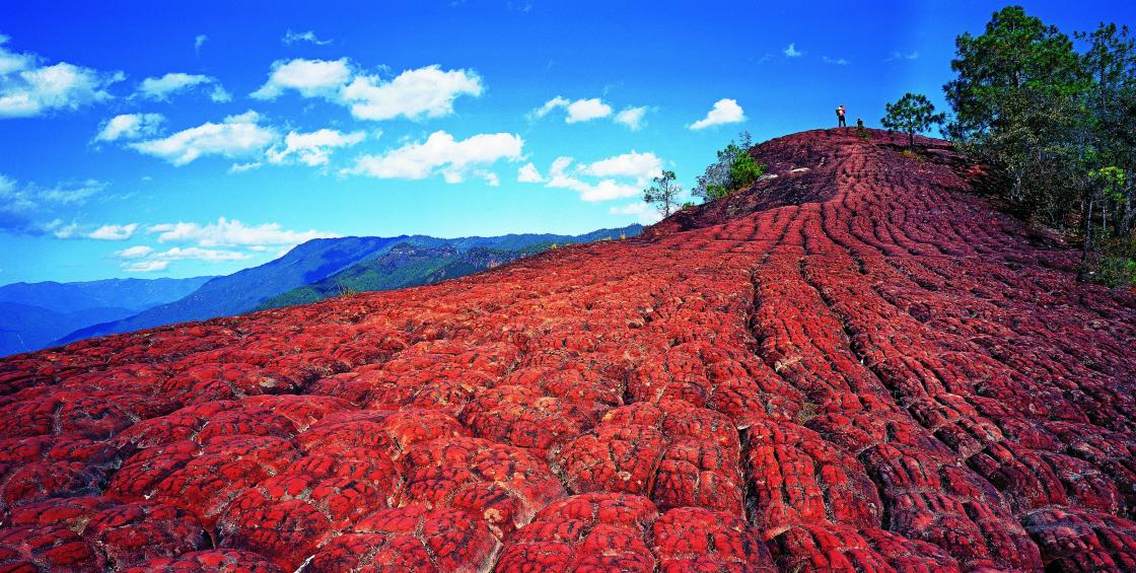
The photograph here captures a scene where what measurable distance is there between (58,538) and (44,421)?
2.63 m

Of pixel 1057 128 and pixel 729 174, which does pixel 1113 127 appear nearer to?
pixel 1057 128

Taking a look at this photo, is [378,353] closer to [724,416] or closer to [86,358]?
[86,358]

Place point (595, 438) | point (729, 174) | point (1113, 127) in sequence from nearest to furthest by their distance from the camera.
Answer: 1. point (595, 438)
2. point (1113, 127)
3. point (729, 174)

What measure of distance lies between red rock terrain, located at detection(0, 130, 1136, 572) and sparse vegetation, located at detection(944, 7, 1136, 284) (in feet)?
27.5

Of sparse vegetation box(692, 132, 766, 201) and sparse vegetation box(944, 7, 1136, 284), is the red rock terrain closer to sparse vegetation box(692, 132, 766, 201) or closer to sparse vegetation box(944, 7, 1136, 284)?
sparse vegetation box(944, 7, 1136, 284)

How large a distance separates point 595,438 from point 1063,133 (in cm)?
3108

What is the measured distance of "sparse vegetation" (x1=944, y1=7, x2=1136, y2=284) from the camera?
17.5m

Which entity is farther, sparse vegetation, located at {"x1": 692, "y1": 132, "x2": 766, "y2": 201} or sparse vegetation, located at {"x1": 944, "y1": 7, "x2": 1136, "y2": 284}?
sparse vegetation, located at {"x1": 692, "y1": 132, "x2": 766, "y2": 201}

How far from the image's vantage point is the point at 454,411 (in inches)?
239

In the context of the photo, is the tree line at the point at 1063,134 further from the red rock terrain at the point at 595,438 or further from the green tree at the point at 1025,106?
the red rock terrain at the point at 595,438

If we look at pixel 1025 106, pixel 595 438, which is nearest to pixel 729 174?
pixel 1025 106

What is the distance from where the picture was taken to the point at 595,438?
532 cm

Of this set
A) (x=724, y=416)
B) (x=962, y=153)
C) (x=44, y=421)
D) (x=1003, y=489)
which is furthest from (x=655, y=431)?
(x=962, y=153)

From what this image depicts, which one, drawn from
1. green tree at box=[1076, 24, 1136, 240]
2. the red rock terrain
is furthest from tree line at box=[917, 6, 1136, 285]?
the red rock terrain
